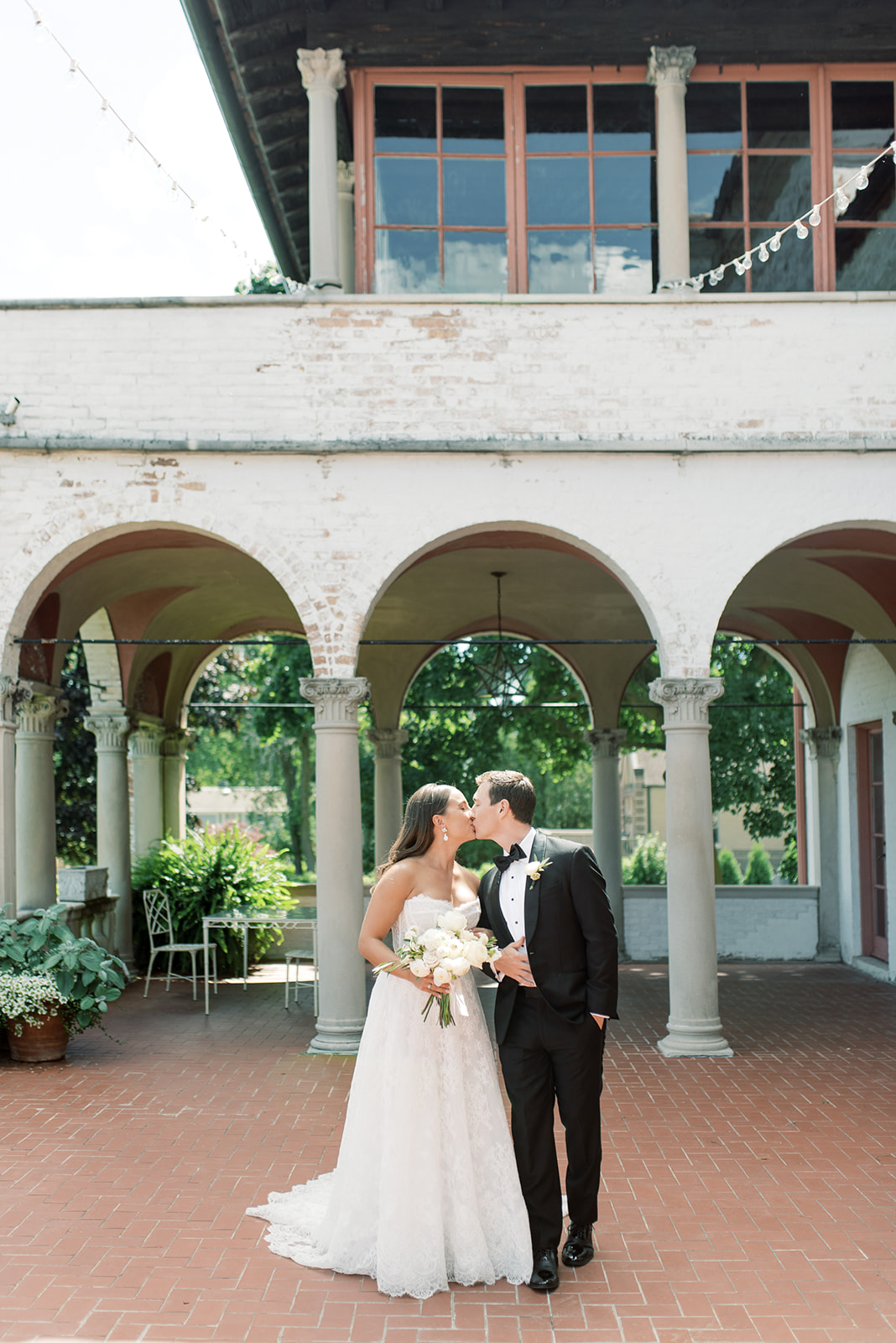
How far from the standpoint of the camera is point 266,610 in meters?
13.1

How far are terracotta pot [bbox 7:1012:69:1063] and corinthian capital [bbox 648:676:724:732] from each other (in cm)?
465

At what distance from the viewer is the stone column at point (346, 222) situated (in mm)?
10812

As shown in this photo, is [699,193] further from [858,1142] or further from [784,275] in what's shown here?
[858,1142]

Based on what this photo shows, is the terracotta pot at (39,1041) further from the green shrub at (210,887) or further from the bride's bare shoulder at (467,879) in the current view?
the bride's bare shoulder at (467,879)

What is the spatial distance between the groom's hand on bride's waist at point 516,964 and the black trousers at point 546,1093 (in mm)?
89

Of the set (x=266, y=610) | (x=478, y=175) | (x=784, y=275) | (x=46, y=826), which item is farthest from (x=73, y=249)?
(x=266, y=610)

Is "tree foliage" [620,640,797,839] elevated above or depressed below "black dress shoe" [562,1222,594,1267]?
above

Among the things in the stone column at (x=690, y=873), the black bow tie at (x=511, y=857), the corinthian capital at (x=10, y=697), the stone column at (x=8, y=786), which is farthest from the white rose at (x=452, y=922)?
the corinthian capital at (x=10, y=697)

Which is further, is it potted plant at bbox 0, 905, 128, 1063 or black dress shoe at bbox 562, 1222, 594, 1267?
potted plant at bbox 0, 905, 128, 1063

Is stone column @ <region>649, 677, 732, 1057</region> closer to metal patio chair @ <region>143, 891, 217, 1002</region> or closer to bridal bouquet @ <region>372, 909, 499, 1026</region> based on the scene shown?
bridal bouquet @ <region>372, 909, 499, 1026</region>

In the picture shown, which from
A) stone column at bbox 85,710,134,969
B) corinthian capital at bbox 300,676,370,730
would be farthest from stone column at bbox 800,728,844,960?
stone column at bbox 85,710,134,969

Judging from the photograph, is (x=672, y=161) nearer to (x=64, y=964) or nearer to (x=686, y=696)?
(x=686, y=696)

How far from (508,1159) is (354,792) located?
168 inches

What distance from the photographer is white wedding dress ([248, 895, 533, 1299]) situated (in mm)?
3871
